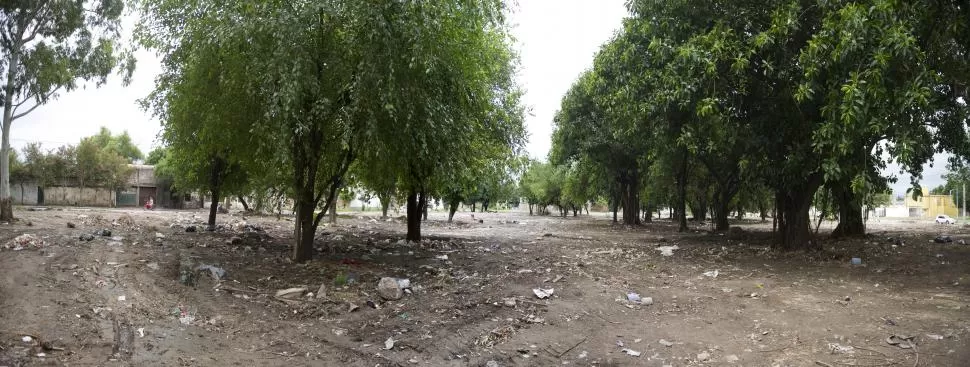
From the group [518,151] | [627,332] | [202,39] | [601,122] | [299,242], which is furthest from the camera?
[601,122]

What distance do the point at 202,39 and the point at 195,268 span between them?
12.5 ft

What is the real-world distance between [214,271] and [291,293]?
64.8 inches

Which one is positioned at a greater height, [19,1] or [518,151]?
[19,1]

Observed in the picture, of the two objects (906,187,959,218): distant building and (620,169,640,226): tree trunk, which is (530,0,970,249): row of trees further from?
(906,187,959,218): distant building

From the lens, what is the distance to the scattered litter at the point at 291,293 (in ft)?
28.8

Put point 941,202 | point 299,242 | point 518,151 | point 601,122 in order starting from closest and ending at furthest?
point 299,242, point 518,151, point 601,122, point 941,202

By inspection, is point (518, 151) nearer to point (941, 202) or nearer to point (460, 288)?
point (460, 288)

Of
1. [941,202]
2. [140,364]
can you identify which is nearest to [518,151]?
[140,364]

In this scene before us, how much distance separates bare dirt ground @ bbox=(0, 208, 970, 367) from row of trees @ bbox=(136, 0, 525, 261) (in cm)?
217

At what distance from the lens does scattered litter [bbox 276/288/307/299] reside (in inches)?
345

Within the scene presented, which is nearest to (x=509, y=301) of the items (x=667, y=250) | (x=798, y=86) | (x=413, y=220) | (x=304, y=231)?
(x=304, y=231)

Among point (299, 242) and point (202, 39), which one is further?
point (299, 242)

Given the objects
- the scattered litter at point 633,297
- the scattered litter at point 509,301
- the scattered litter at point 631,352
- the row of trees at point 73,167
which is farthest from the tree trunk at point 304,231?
the row of trees at point 73,167

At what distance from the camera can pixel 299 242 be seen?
11.1 metres
